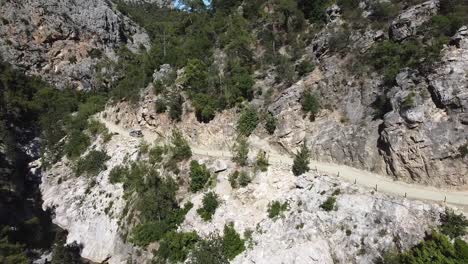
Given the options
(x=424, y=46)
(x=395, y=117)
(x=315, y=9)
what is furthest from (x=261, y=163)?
(x=315, y=9)

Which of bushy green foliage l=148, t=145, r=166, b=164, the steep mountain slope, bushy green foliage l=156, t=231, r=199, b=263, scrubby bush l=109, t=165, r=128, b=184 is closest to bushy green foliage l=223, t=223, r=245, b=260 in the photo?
the steep mountain slope

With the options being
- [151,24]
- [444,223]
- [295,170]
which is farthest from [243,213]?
[151,24]

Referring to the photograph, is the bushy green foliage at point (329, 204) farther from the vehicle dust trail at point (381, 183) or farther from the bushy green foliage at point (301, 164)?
the bushy green foliage at point (301, 164)

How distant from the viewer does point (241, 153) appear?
44969 mm

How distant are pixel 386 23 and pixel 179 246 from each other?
1700 inches

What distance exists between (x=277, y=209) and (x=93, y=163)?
3674 centimetres

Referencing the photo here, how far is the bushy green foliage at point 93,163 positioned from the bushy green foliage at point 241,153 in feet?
81.3

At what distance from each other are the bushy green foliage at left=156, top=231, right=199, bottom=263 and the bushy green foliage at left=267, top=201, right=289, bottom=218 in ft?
31.0

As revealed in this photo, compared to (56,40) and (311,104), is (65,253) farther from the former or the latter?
(56,40)

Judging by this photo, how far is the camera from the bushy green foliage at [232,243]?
37.4 metres

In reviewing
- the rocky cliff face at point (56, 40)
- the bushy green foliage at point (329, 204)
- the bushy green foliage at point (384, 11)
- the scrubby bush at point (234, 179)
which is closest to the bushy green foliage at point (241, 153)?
the scrubby bush at point (234, 179)

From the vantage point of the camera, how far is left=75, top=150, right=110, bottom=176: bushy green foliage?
59128mm

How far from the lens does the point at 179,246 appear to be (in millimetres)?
40438

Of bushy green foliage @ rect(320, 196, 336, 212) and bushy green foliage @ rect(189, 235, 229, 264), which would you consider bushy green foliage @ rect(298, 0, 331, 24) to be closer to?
bushy green foliage @ rect(320, 196, 336, 212)
